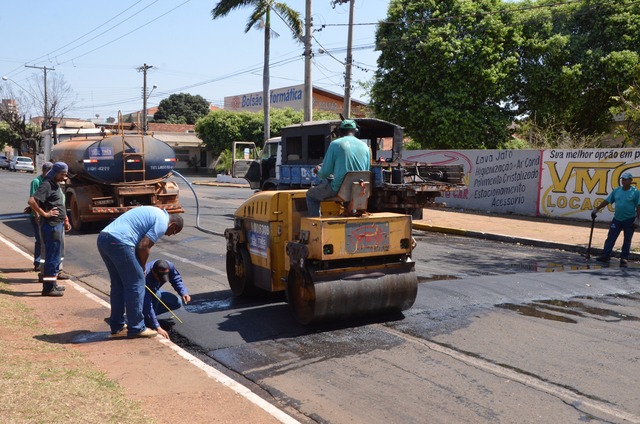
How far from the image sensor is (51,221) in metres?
8.48

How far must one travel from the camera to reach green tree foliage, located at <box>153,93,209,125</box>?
82.1 meters

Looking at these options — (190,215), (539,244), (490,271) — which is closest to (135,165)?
(190,215)

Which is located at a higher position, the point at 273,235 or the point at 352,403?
the point at 273,235

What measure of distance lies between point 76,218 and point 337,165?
34.8 ft

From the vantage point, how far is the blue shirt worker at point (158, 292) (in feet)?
21.5

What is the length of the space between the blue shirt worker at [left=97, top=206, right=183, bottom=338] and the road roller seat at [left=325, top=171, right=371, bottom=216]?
171 centimetres

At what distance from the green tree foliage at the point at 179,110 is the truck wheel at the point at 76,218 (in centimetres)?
6784

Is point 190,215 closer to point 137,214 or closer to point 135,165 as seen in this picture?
point 135,165

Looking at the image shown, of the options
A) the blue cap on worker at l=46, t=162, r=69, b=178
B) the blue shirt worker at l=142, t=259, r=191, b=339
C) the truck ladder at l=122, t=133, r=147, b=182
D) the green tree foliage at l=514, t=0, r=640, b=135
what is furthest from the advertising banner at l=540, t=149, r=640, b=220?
the blue cap on worker at l=46, t=162, r=69, b=178

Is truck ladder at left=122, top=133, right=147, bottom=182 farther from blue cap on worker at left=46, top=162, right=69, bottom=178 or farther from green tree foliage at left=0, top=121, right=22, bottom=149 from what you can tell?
green tree foliage at left=0, top=121, right=22, bottom=149

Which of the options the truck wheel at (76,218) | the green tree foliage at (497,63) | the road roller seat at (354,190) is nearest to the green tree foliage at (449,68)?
the green tree foliage at (497,63)

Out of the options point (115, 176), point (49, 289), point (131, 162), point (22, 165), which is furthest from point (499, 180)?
point (22, 165)

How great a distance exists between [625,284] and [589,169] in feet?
31.6

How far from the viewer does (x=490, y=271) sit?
35.2 ft
